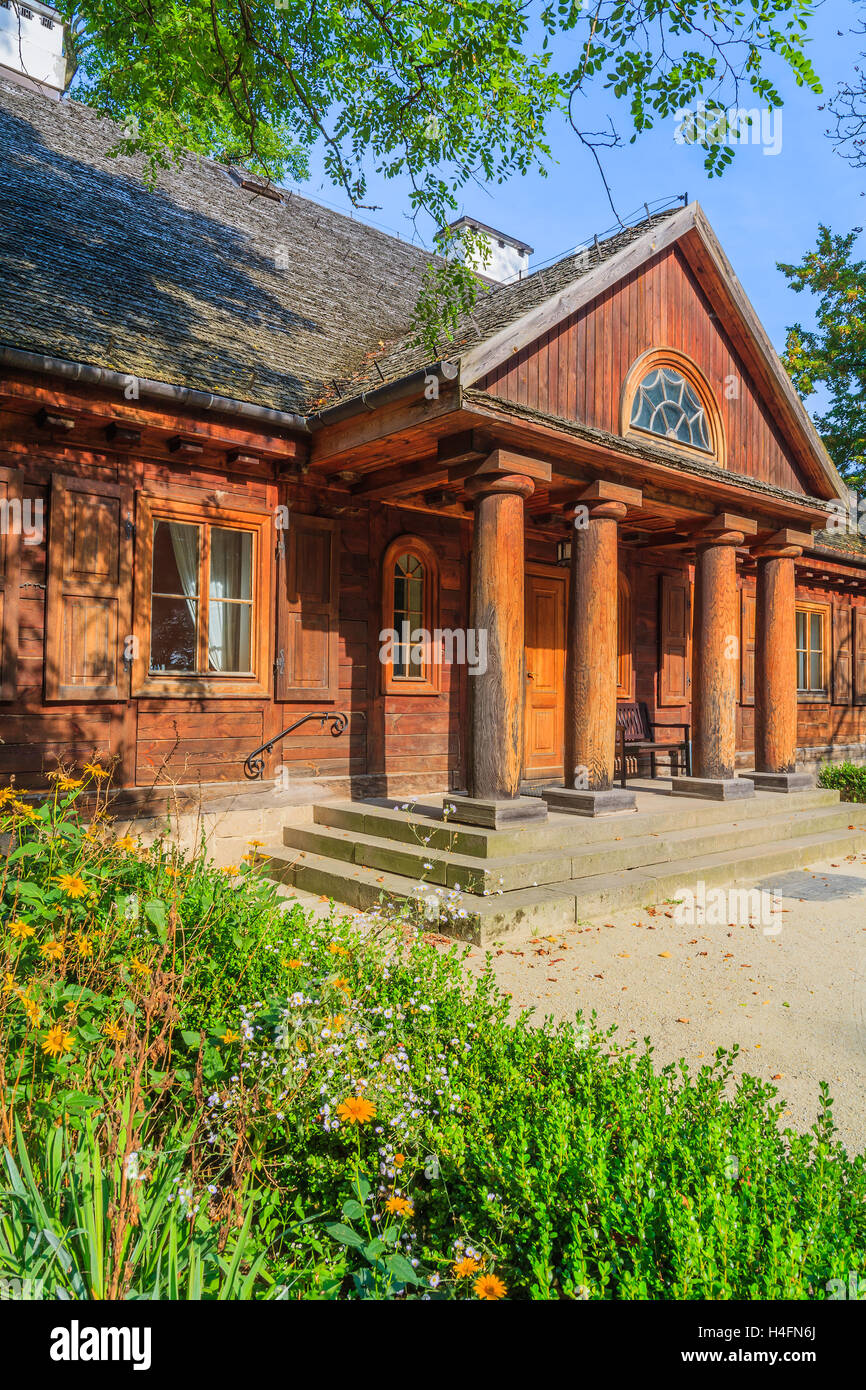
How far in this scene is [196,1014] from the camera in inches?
122

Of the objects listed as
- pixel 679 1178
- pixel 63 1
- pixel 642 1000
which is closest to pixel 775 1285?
pixel 679 1178

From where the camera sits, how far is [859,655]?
1625 centimetres

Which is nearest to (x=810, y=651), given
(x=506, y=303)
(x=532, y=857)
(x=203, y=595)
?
(x=506, y=303)

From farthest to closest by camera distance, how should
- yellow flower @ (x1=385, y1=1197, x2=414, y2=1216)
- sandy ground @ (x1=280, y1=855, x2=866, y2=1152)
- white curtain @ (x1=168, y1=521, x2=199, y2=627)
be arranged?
white curtain @ (x1=168, y1=521, x2=199, y2=627), sandy ground @ (x1=280, y1=855, x2=866, y2=1152), yellow flower @ (x1=385, y1=1197, x2=414, y2=1216)

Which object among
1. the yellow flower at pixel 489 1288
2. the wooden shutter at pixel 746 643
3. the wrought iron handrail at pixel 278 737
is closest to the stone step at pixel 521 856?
the wrought iron handrail at pixel 278 737

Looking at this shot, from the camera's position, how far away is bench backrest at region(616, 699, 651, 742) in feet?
35.9

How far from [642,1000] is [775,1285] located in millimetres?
3060

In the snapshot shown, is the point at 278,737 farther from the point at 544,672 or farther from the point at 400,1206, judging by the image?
the point at 400,1206

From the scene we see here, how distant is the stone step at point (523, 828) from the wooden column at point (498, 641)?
0.41 metres

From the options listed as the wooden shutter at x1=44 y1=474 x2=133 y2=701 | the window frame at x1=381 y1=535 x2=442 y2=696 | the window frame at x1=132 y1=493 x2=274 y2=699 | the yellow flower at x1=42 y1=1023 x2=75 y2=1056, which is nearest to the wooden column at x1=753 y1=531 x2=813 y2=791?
the window frame at x1=381 y1=535 x2=442 y2=696

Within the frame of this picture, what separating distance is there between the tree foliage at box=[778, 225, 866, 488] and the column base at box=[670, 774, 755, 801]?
48.6 ft

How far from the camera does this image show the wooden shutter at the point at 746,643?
→ 44.4 feet

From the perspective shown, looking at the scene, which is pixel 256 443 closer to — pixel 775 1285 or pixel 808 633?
pixel 775 1285

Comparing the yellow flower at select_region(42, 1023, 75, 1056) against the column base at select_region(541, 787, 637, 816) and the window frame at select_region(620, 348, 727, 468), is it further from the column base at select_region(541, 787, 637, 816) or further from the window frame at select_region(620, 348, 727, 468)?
the window frame at select_region(620, 348, 727, 468)
